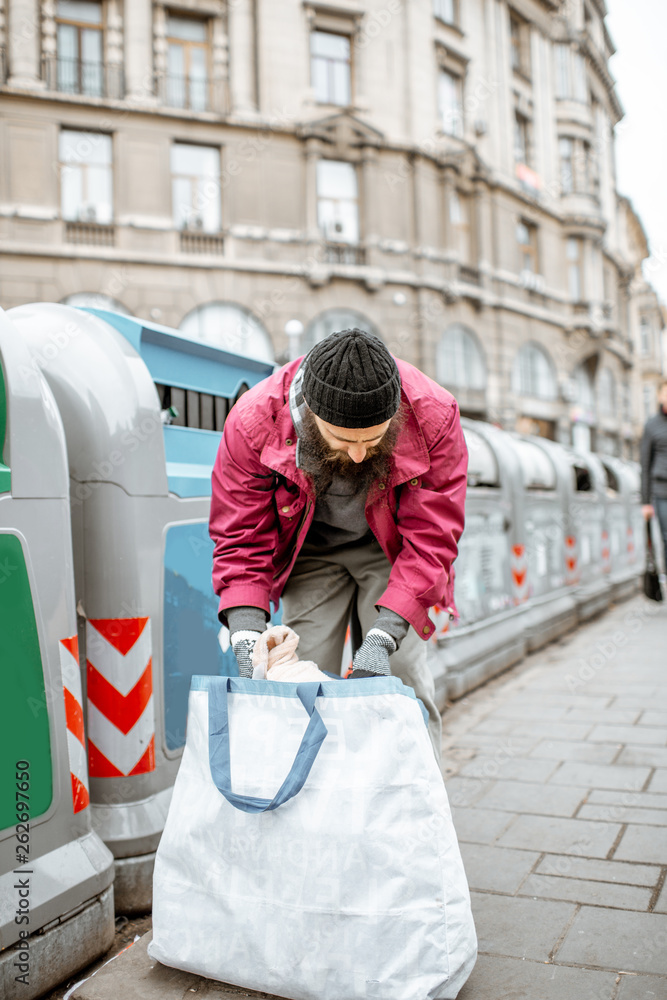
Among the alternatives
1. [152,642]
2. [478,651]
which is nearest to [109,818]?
[152,642]

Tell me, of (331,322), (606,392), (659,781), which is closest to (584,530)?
(659,781)

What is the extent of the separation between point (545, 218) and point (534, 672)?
2332 cm

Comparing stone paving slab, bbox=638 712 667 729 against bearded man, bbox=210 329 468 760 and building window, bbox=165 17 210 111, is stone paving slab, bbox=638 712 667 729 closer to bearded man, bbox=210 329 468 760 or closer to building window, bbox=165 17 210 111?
bearded man, bbox=210 329 468 760

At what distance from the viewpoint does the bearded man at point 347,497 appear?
2.00 metres

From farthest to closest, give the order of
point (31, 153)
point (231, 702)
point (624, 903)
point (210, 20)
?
1. point (210, 20)
2. point (31, 153)
3. point (624, 903)
4. point (231, 702)

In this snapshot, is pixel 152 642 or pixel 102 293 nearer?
pixel 152 642

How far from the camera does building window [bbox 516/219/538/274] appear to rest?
2545cm

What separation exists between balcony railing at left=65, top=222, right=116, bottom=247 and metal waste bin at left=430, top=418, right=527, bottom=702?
12.8 metres

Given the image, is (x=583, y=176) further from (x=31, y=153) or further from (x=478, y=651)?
(x=478, y=651)

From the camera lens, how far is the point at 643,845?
275 centimetres

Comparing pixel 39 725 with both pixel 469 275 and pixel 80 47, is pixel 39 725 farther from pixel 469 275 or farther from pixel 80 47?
pixel 469 275

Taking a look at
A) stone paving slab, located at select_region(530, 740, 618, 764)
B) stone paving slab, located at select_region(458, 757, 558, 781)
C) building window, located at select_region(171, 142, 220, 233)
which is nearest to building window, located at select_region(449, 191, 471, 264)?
building window, located at select_region(171, 142, 220, 233)

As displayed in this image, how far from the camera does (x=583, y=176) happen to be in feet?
90.6

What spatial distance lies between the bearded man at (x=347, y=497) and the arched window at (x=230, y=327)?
636 inches
